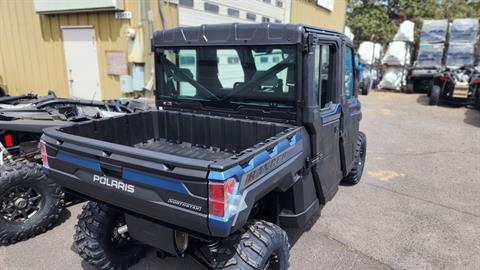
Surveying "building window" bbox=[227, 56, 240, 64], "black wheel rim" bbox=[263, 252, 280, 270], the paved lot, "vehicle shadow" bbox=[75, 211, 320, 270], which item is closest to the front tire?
the paved lot

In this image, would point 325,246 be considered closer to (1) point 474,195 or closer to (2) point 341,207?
(2) point 341,207

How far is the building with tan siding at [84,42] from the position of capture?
8.09 meters

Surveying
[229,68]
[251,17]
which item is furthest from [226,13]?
[229,68]

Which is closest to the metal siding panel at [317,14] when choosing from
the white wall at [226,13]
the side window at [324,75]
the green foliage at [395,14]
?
the white wall at [226,13]

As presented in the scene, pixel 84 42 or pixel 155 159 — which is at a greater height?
pixel 84 42

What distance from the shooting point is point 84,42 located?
29.5 feet

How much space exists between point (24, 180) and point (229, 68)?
2.38 meters

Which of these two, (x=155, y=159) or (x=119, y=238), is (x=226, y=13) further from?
(x=155, y=159)

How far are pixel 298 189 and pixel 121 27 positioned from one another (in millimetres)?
6958

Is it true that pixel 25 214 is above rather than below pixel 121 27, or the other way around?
below

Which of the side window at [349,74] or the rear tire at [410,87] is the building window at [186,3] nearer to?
the side window at [349,74]

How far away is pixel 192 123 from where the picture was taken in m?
3.59

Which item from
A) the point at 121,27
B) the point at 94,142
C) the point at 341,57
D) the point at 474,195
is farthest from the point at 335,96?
the point at 121,27

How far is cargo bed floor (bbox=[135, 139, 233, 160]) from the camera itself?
3.39m
